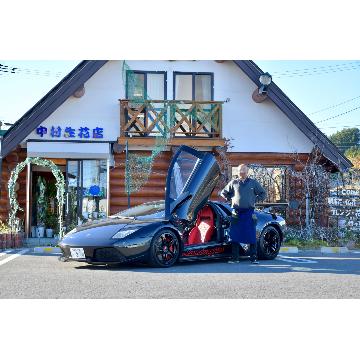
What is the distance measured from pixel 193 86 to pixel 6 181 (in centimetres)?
577

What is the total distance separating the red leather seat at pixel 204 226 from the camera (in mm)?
10820

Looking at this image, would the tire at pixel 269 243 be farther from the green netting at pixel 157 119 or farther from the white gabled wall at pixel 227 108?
the white gabled wall at pixel 227 108

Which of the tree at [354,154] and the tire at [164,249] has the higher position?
the tree at [354,154]

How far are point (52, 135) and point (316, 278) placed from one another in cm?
1107

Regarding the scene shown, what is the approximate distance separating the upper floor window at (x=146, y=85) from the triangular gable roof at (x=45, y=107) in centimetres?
107

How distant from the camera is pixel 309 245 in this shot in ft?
50.7

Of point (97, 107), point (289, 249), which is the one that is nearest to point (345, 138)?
point (289, 249)

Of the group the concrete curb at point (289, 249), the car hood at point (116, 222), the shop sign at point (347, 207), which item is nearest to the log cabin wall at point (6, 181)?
the concrete curb at point (289, 249)

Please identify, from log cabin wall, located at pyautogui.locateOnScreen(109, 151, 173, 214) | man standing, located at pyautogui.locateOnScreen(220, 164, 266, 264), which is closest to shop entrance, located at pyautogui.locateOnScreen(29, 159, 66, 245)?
log cabin wall, located at pyautogui.locateOnScreen(109, 151, 173, 214)
